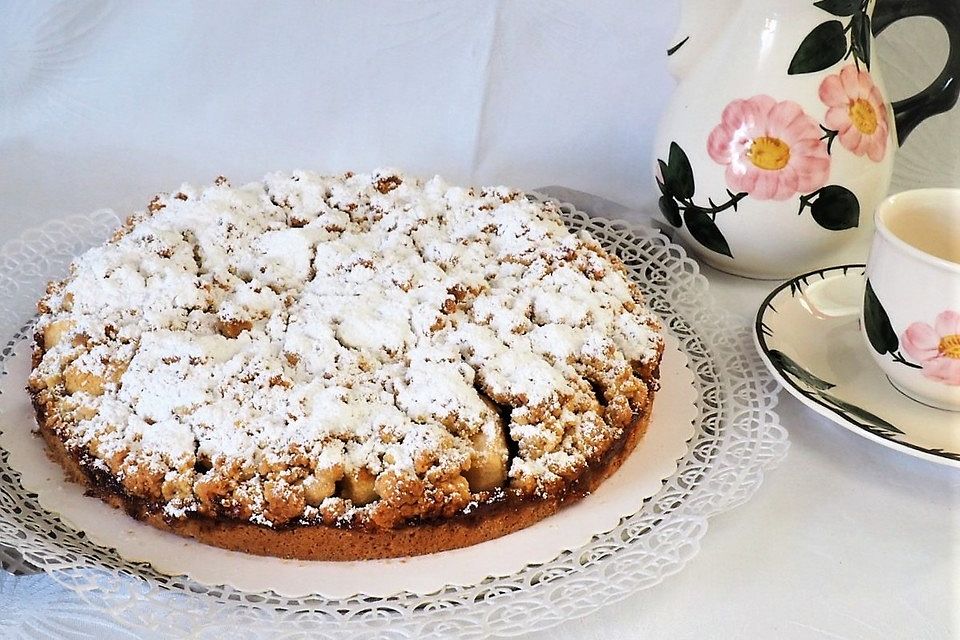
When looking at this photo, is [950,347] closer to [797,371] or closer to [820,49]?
[797,371]

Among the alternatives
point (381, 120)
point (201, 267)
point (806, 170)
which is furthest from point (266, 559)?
point (381, 120)

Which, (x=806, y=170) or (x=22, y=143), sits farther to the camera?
(x=22, y=143)

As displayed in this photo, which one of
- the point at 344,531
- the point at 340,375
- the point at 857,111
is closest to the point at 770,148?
the point at 857,111

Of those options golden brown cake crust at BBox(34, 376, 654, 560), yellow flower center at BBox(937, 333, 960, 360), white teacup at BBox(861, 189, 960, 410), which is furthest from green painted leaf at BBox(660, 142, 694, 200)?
golden brown cake crust at BBox(34, 376, 654, 560)

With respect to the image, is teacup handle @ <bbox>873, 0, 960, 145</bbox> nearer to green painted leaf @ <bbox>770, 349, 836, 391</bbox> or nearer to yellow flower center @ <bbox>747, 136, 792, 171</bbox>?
yellow flower center @ <bbox>747, 136, 792, 171</bbox>

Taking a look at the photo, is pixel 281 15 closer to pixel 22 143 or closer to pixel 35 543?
pixel 22 143

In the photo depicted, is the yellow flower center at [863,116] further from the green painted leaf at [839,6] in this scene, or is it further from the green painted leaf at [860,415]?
the green painted leaf at [860,415]

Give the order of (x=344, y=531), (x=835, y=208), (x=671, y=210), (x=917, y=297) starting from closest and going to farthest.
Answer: (x=344, y=531), (x=917, y=297), (x=835, y=208), (x=671, y=210)
